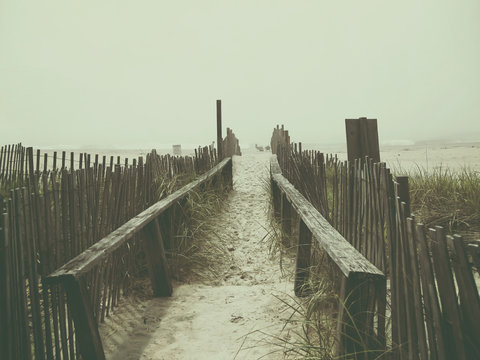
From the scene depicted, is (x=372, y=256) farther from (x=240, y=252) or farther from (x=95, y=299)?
(x=240, y=252)

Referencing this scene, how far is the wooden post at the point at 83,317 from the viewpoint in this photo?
1872 mm

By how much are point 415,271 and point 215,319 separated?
1.86m

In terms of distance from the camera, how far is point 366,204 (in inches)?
94.7

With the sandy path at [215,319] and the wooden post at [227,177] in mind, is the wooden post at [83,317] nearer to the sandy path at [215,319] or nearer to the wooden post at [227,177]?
the sandy path at [215,319]

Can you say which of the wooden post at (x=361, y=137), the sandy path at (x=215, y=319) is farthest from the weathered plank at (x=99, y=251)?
the wooden post at (x=361, y=137)

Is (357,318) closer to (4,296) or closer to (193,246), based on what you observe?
(4,296)

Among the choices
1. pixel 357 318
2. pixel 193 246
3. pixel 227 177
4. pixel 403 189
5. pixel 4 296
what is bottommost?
pixel 193 246

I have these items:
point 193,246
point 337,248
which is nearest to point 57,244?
point 337,248

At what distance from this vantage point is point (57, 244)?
86.7 inches

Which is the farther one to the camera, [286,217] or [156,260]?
[286,217]

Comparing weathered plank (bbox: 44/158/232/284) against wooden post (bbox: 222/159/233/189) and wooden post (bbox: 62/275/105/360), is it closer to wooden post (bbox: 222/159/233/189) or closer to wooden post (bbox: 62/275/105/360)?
wooden post (bbox: 62/275/105/360)

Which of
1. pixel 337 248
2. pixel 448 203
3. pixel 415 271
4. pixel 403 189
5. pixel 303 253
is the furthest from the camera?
pixel 448 203

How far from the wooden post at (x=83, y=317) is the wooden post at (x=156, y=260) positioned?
1.32 metres

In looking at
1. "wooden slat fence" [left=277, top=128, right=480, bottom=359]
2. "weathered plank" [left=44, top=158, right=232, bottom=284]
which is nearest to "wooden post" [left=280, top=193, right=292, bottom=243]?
"weathered plank" [left=44, top=158, right=232, bottom=284]
